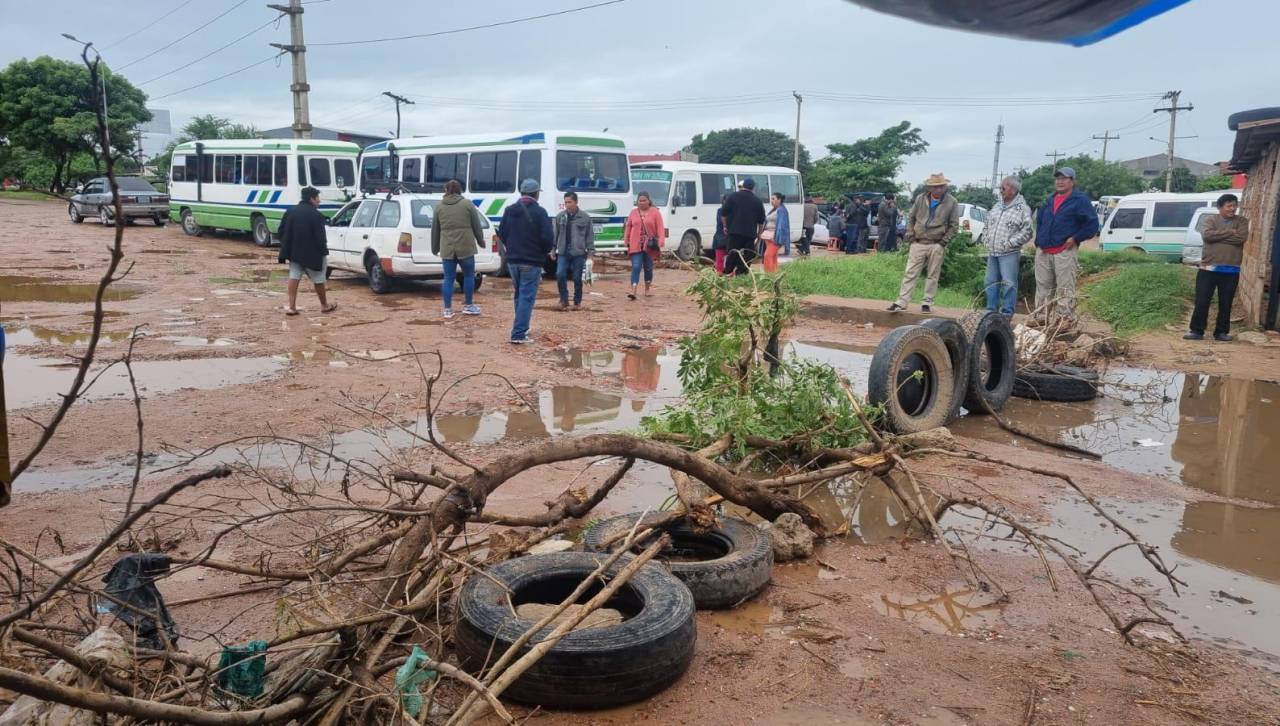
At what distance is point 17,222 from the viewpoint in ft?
86.6

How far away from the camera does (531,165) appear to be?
16.9m

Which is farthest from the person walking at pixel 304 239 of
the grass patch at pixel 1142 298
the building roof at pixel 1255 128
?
the building roof at pixel 1255 128

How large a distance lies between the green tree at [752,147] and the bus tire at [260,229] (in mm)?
48901

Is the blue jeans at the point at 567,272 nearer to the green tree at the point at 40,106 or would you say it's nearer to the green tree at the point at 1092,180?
the green tree at the point at 40,106

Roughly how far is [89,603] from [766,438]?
11.8 ft

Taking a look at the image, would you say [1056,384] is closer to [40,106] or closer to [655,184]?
[655,184]

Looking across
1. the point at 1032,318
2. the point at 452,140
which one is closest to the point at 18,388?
the point at 1032,318

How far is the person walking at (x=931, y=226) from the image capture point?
37.3 ft

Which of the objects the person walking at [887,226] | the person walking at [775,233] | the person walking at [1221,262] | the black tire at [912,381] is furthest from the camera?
the person walking at [887,226]

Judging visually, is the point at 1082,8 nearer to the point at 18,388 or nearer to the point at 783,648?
the point at 783,648

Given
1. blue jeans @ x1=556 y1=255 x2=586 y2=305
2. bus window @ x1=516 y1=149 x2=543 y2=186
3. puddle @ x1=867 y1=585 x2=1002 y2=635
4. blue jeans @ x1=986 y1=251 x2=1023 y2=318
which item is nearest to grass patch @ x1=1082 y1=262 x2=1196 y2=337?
blue jeans @ x1=986 y1=251 x2=1023 y2=318

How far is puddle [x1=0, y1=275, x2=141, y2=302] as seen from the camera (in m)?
12.5

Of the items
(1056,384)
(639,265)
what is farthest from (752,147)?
(1056,384)

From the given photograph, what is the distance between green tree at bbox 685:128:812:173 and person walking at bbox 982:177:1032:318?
56.5m
